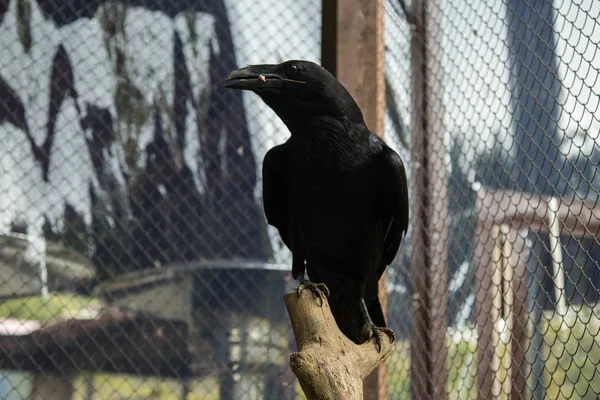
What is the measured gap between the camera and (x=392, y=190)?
183 cm

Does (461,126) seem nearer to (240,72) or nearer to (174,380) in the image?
(240,72)

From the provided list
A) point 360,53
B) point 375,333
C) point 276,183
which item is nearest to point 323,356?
point 375,333

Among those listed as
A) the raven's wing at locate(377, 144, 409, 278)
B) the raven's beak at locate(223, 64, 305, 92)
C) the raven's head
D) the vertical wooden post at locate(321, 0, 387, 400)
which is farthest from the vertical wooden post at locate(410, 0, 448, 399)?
the raven's beak at locate(223, 64, 305, 92)

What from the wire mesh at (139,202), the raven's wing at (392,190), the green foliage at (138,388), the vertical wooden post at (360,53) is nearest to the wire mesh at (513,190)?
the vertical wooden post at (360,53)

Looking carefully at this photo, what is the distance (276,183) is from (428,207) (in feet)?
2.24

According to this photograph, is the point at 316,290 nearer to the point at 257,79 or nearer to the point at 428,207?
the point at 257,79

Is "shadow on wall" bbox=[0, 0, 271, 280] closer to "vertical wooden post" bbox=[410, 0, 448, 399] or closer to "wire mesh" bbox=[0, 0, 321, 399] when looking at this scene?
"wire mesh" bbox=[0, 0, 321, 399]

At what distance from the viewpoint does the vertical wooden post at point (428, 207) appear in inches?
91.4

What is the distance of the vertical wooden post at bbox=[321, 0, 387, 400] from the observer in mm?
2266

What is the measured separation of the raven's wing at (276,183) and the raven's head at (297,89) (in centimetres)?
12

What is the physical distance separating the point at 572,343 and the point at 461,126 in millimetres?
786

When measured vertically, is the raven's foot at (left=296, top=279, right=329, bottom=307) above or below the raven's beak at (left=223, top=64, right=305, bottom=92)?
below

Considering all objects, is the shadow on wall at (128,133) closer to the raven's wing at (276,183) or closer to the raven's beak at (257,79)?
the raven's wing at (276,183)

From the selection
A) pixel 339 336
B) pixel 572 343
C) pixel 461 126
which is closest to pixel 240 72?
pixel 339 336
